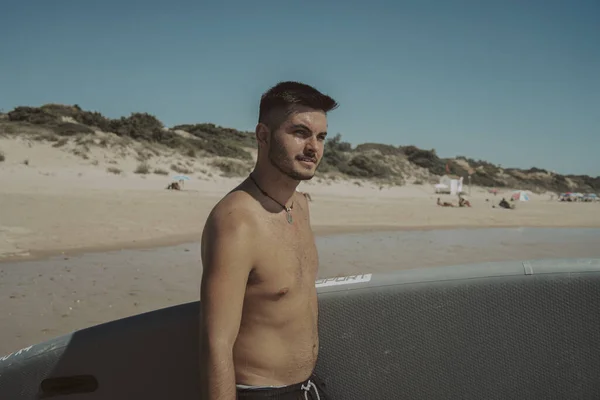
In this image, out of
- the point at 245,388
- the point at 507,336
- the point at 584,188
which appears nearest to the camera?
the point at 245,388

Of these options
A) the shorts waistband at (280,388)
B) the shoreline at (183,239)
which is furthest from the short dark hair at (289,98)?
the shoreline at (183,239)

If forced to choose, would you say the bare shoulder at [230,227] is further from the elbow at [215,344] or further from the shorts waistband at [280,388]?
the shorts waistband at [280,388]

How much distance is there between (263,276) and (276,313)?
5.2 inches

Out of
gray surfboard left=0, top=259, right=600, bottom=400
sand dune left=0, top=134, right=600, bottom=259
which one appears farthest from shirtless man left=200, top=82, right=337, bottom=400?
sand dune left=0, top=134, right=600, bottom=259

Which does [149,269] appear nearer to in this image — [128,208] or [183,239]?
[183,239]

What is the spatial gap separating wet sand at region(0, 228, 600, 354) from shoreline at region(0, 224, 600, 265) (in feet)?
0.78

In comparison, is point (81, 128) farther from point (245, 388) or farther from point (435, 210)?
point (245, 388)

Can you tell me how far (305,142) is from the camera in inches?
58.4

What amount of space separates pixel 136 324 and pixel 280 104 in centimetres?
92

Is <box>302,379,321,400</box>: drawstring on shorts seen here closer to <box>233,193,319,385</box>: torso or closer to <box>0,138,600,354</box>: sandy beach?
<box>233,193,319,385</box>: torso

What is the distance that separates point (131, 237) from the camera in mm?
8406

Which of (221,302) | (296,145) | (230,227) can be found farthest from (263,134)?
(221,302)

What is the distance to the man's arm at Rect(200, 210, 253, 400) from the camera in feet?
4.21

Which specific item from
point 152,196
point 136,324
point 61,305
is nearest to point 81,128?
point 152,196
